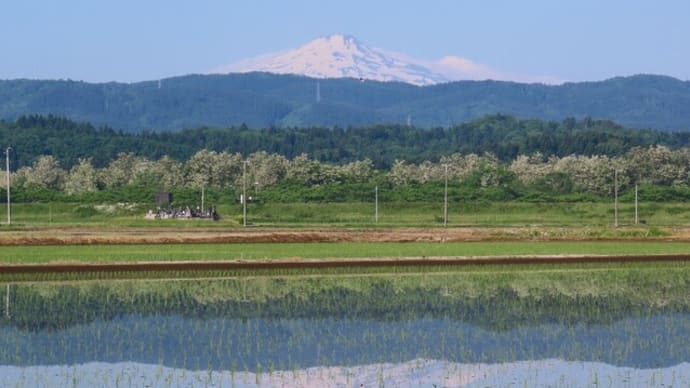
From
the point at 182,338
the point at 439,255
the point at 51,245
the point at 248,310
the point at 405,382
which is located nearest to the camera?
the point at 405,382

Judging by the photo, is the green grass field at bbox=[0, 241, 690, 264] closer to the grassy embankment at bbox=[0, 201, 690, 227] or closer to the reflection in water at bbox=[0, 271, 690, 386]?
the reflection in water at bbox=[0, 271, 690, 386]

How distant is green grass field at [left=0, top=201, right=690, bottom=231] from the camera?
338 ft

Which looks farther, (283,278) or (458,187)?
(458,187)

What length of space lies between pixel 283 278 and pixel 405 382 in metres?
20.2

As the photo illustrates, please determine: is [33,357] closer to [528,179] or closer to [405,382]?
[405,382]

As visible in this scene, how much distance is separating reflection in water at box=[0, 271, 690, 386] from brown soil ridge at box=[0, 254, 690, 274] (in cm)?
550

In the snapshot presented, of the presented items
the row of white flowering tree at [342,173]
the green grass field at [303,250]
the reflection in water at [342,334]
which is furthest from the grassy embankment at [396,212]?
the reflection in water at [342,334]

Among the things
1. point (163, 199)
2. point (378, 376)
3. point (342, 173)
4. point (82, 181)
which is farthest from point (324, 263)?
point (82, 181)

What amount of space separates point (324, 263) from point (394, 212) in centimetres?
6540

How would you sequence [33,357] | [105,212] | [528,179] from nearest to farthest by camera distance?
[33,357]
[105,212]
[528,179]

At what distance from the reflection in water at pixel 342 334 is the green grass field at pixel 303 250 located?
34.8 feet

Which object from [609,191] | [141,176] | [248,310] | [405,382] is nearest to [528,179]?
[609,191]

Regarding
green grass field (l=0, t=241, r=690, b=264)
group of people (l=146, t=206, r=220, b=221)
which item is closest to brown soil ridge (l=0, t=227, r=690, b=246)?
green grass field (l=0, t=241, r=690, b=264)

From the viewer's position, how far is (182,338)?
32.0m
